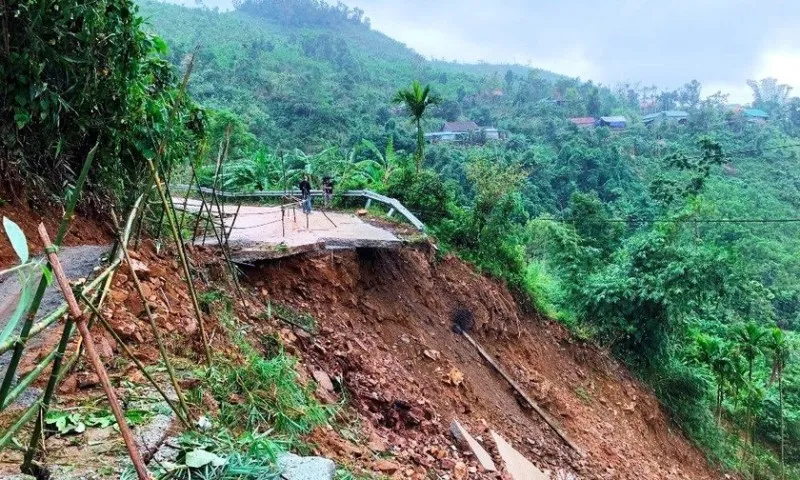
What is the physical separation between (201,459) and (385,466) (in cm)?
184

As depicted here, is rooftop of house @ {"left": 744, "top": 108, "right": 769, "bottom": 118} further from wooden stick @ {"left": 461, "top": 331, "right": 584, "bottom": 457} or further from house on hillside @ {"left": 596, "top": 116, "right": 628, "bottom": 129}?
wooden stick @ {"left": 461, "top": 331, "right": 584, "bottom": 457}

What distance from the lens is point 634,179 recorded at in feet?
108

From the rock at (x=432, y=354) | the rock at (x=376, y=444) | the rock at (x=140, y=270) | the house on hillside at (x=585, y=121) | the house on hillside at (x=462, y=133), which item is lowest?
the rock at (x=432, y=354)

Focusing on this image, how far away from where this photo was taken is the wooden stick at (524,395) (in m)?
8.56

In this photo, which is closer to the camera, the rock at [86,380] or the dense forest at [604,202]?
the rock at [86,380]

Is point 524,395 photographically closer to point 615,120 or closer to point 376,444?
point 376,444

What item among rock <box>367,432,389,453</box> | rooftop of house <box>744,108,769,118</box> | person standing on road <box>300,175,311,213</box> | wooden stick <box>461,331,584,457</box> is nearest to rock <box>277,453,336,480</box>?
rock <box>367,432,389,453</box>

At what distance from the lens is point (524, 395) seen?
28.9 ft

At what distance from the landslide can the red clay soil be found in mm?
1877

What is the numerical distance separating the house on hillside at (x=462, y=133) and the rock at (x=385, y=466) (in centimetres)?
3608

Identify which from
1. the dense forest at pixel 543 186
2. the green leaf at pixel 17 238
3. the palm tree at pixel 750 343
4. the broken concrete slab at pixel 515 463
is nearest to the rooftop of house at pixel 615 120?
the dense forest at pixel 543 186

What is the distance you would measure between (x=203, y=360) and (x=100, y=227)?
2869 millimetres

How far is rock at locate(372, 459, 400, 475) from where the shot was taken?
3.86 m

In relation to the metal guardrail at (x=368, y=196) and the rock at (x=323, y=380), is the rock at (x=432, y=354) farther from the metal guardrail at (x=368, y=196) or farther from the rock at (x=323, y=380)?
the metal guardrail at (x=368, y=196)
